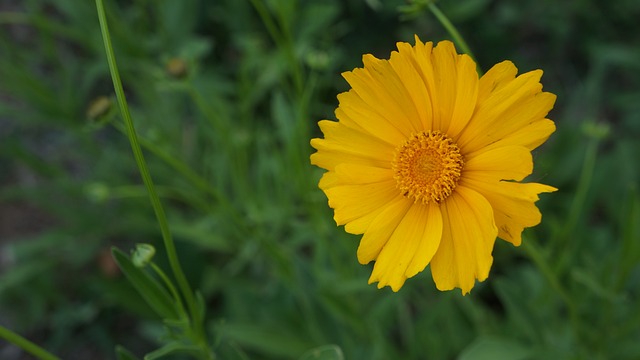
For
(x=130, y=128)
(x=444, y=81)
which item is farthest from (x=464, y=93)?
(x=130, y=128)

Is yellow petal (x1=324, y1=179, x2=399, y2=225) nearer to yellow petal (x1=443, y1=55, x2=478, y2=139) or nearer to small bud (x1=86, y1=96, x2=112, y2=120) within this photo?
yellow petal (x1=443, y1=55, x2=478, y2=139)

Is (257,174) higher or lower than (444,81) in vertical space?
lower

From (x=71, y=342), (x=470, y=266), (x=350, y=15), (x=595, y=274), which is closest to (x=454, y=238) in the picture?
(x=470, y=266)

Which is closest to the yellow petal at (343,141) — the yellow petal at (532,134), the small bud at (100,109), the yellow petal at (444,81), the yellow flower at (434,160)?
the yellow flower at (434,160)

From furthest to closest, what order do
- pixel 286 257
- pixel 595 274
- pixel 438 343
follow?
pixel 286 257
pixel 438 343
pixel 595 274

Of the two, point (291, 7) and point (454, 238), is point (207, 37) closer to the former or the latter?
point (291, 7)

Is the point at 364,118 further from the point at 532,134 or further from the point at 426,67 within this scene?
the point at 532,134
